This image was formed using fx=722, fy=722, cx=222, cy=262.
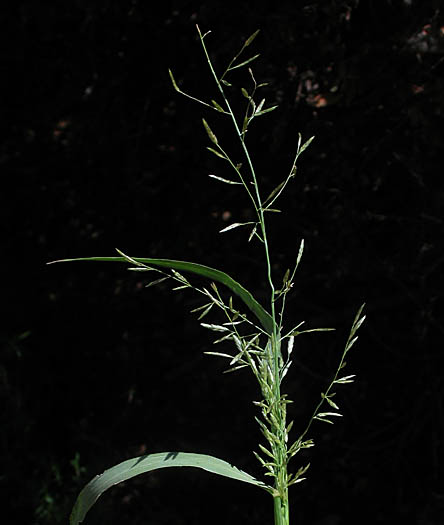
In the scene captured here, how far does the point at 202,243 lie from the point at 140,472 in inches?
58.2

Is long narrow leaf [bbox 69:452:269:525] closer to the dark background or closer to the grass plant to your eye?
the grass plant

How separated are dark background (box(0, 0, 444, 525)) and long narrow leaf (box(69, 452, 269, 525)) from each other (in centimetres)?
108

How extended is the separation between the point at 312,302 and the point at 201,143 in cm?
52

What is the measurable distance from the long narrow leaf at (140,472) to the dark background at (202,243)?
1.08 meters

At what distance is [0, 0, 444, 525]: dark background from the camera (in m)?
1.58

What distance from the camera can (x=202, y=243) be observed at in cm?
199

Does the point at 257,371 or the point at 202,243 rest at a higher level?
the point at 257,371

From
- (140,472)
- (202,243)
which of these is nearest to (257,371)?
(140,472)

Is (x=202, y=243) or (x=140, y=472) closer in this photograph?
(x=140, y=472)

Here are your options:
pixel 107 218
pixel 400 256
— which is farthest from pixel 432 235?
pixel 107 218

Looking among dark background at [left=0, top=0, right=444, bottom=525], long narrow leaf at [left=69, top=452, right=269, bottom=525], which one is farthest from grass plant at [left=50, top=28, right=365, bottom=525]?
dark background at [left=0, top=0, right=444, bottom=525]

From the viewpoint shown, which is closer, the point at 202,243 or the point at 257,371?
the point at 257,371

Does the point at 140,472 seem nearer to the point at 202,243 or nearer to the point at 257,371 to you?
the point at 257,371

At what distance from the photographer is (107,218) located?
7.16 feet
